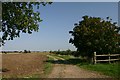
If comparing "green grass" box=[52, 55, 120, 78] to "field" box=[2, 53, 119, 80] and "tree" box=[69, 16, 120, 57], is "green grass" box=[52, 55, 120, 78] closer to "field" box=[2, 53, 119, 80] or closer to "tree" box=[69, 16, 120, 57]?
"field" box=[2, 53, 119, 80]

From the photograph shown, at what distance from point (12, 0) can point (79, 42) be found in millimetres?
15846

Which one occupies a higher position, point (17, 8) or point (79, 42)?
point (17, 8)

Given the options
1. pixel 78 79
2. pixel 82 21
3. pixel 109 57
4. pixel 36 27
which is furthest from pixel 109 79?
pixel 82 21

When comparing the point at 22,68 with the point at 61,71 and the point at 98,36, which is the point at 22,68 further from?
the point at 98,36

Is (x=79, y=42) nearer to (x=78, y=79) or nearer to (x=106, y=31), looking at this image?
(x=106, y=31)

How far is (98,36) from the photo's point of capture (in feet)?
122

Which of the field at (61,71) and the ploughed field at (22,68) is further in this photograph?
the ploughed field at (22,68)

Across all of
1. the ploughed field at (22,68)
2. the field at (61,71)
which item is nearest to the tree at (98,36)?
the field at (61,71)

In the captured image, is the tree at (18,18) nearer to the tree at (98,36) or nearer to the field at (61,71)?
the field at (61,71)

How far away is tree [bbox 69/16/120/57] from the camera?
36.9 metres

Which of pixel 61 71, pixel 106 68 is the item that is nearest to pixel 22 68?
pixel 61 71

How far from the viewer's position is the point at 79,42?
130 ft

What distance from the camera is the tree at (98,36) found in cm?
3694

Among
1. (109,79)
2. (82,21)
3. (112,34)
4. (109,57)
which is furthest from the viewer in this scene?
(82,21)
